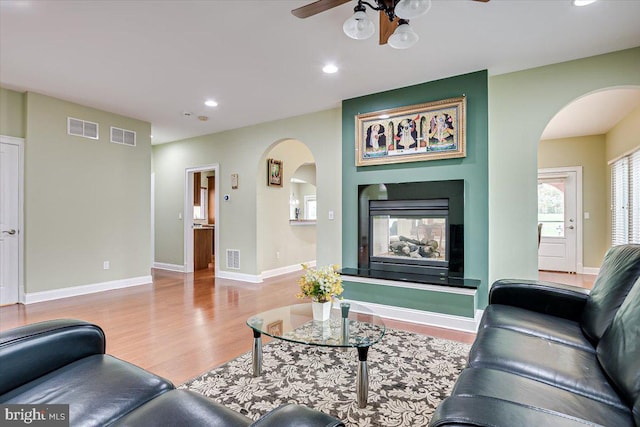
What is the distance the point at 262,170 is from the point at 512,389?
16.5 feet

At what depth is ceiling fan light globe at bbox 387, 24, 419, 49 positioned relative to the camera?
2.14 m

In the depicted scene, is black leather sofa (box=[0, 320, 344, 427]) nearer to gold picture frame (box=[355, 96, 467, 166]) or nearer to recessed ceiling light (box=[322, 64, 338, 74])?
recessed ceiling light (box=[322, 64, 338, 74])

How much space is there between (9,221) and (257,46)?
389cm

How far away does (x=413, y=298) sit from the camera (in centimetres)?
353

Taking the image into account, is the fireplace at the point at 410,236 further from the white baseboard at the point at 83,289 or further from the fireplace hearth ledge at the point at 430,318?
the white baseboard at the point at 83,289

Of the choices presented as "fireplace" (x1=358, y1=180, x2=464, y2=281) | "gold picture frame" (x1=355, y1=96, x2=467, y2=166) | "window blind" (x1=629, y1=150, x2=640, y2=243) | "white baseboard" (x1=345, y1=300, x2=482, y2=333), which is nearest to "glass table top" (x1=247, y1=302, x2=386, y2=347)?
"white baseboard" (x1=345, y1=300, x2=482, y2=333)

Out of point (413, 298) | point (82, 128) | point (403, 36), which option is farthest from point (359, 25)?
point (82, 128)

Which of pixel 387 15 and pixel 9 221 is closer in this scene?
pixel 387 15

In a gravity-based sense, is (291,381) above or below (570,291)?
below

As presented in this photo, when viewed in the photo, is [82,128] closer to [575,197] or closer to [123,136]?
[123,136]

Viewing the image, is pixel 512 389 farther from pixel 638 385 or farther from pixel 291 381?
pixel 291 381

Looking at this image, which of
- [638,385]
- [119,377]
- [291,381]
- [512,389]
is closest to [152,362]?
[291,381]

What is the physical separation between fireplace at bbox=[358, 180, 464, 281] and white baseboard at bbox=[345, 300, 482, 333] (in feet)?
1.26

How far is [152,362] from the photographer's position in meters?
2.49
